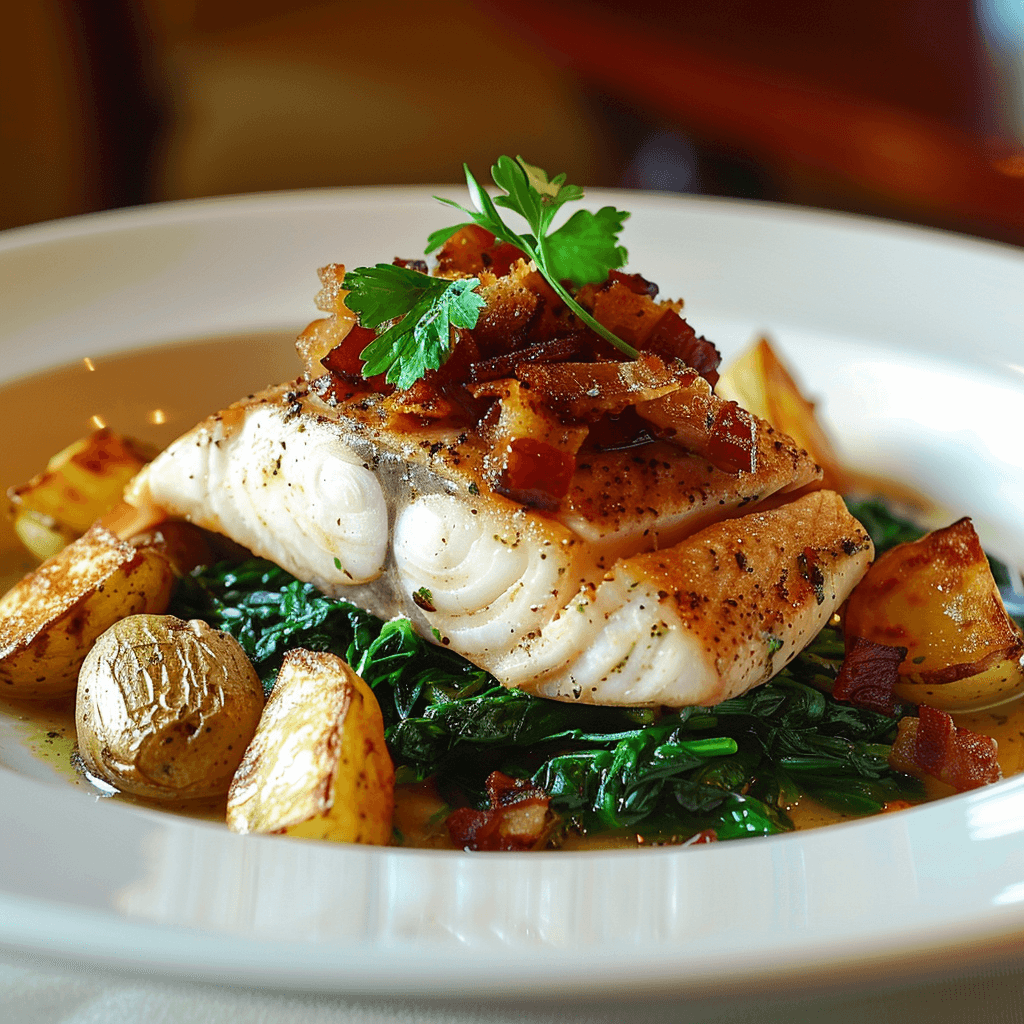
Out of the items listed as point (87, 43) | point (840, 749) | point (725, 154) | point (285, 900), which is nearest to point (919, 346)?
point (840, 749)

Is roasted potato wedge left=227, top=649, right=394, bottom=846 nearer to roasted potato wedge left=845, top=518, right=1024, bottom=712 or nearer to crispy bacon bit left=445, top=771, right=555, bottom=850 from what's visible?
crispy bacon bit left=445, top=771, right=555, bottom=850

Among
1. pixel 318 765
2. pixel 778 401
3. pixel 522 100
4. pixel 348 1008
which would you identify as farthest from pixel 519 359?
pixel 522 100

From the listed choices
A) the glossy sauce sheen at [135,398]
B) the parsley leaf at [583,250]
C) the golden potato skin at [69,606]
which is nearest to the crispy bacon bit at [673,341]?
the parsley leaf at [583,250]

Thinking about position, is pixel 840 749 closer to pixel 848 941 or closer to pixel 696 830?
pixel 696 830

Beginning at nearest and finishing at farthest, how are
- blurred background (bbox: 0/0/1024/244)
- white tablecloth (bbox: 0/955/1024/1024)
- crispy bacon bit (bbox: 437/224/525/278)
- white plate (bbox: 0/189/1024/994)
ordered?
white plate (bbox: 0/189/1024/994), white tablecloth (bbox: 0/955/1024/1024), crispy bacon bit (bbox: 437/224/525/278), blurred background (bbox: 0/0/1024/244)

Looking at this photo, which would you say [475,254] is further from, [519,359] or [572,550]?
[572,550]

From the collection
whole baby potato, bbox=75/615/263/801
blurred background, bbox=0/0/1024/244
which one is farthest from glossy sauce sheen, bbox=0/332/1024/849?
blurred background, bbox=0/0/1024/244
